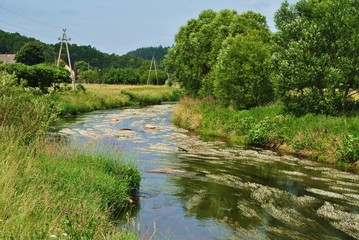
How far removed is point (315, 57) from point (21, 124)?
19.3 metres

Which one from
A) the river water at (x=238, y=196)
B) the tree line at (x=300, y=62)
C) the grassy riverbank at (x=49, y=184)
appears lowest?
the river water at (x=238, y=196)

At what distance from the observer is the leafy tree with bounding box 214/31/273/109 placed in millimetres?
34125

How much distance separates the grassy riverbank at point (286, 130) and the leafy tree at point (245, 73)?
1.72 metres

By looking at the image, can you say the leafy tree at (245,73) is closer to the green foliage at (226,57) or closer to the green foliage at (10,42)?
the green foliage at (226,57)

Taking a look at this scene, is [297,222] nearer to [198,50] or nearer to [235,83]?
[235,83]

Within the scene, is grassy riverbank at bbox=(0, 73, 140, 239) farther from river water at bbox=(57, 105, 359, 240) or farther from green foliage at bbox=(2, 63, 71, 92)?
green foliage at bbox=(2, 63, 71, 92)

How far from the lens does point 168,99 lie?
87375 mm

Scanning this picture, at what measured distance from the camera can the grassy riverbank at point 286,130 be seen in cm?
2241

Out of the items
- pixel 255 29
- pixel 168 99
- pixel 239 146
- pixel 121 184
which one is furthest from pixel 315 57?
pixel 168 99

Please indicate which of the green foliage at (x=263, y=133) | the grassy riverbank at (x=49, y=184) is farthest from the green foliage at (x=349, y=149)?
the grassy riverbank at (x=49, y=184)

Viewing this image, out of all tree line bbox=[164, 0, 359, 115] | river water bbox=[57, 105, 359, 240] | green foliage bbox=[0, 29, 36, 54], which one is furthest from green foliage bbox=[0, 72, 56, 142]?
green foliage bbox=[0, 29, 36, 54]

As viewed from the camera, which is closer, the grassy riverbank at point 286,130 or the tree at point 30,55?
the grassy riverbank at point 286,130

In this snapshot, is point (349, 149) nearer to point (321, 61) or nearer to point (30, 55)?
point (321, 61)

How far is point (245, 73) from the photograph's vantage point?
34625 mm
